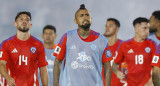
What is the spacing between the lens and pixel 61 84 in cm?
674

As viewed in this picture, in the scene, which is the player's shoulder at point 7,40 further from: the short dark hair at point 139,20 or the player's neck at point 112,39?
the player's neck at point 112,39

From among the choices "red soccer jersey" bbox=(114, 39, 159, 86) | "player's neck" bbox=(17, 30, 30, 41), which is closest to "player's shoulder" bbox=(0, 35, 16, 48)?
"player's neck" bbox=(17, 30, 30, 41)

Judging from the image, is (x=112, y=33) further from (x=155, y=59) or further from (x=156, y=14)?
(x=155, y=59)

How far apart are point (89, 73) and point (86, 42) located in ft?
2.03

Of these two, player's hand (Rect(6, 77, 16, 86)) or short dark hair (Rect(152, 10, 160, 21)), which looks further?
short dark hair (Rect(152, 10, 160, 21))

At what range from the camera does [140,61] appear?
27.2 feet

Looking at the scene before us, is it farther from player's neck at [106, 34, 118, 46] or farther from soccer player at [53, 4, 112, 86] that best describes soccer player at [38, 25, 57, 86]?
soccer player at [53, 4, 112, 86]

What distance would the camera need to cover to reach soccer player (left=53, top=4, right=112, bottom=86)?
6.51 meters

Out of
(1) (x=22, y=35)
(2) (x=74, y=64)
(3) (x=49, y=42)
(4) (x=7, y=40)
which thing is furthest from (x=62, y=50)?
(3) (x=49, y=42)

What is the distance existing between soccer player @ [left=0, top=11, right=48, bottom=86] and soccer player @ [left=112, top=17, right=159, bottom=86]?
1980mm

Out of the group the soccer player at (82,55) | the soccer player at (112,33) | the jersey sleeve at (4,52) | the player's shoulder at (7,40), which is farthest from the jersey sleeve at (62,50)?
the soccer player at (112,33)

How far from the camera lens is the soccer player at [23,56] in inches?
299

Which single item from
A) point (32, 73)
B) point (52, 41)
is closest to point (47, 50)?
point (52, 41)

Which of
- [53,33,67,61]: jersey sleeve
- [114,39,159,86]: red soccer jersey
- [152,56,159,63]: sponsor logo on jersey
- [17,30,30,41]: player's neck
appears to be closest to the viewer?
[53,33,67,61]: jersey sleeve
